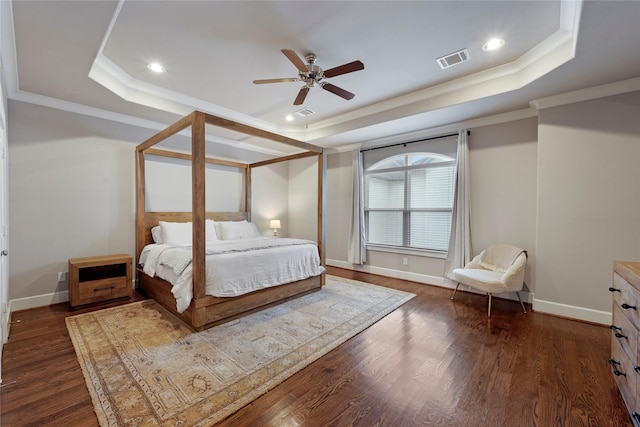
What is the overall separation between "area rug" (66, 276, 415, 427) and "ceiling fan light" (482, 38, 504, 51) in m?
3.01

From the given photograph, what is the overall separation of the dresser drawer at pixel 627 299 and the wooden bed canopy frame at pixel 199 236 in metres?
2.97

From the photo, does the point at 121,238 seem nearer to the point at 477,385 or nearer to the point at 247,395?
the point at 247,395

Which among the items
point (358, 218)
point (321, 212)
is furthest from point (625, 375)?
point (358, 218)

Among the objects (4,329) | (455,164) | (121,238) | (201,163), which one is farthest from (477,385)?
(121,238)

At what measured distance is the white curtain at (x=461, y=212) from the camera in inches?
154

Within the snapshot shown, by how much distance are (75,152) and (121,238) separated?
1.26m

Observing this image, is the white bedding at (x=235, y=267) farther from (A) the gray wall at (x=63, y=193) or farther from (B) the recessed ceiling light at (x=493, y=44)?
(B) the recessed ceiling light at (x=493, y=44)

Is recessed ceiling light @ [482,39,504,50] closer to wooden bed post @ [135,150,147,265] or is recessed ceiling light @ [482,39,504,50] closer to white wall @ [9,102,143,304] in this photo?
wooden bed post @ [135,150,147,265]

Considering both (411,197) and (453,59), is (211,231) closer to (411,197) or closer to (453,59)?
(411,197)

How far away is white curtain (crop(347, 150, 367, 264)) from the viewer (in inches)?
202

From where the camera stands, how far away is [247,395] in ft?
5.68

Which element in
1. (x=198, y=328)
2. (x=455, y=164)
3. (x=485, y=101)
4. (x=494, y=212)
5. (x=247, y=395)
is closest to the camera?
(x=247, y=395)

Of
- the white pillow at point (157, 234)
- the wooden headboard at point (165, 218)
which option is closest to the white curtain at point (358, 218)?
the wooden headboard at point (165, 218)

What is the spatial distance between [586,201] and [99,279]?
5.93 metres
